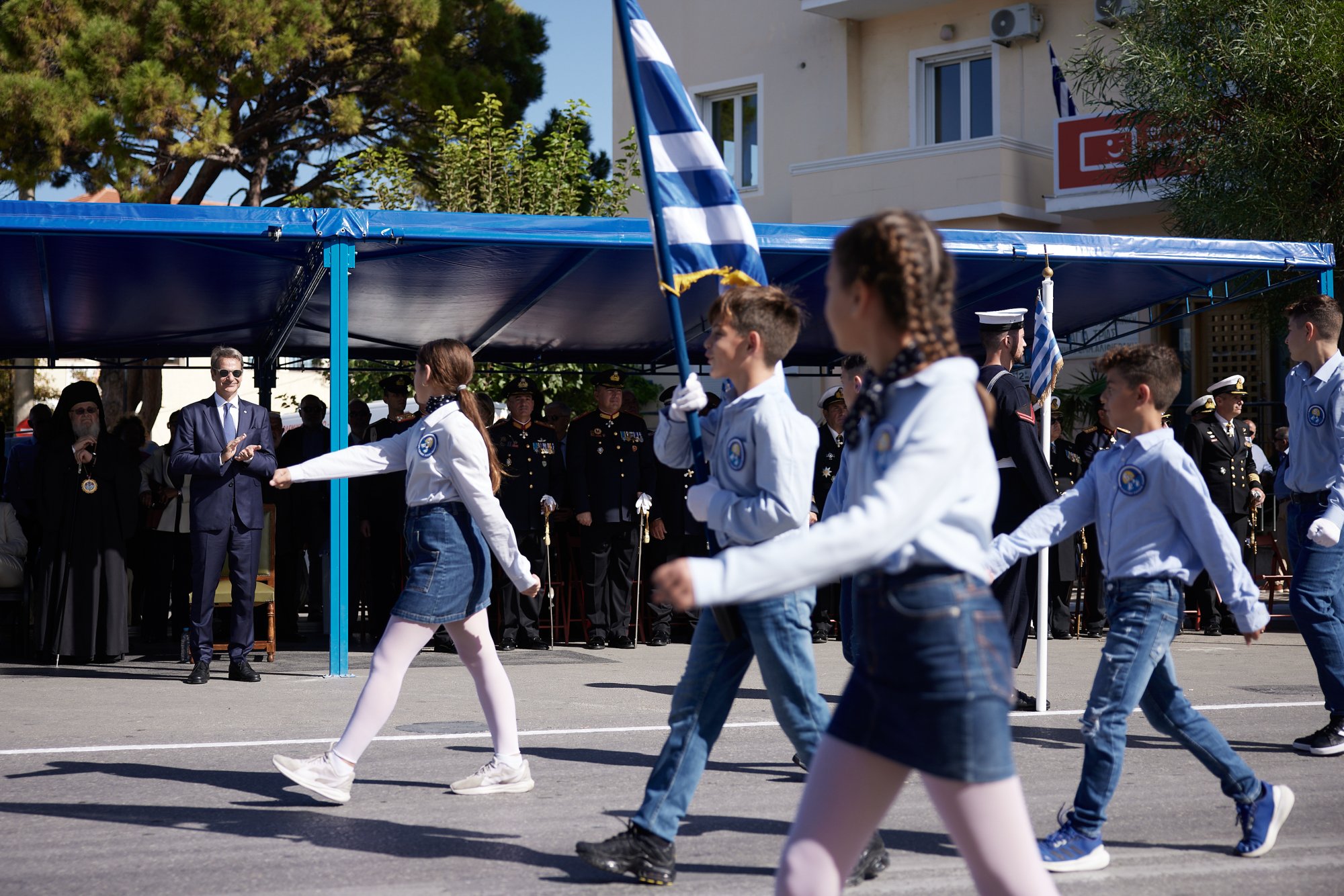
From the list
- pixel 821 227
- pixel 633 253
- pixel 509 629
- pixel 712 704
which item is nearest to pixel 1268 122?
pixel 821 227

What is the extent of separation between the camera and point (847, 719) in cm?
287

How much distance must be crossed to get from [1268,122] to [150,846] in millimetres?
13923

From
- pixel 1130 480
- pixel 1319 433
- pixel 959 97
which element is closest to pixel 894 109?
pixel 959 97

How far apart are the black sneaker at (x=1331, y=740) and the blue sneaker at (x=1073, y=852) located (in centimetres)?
252

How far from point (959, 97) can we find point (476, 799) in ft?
64.8

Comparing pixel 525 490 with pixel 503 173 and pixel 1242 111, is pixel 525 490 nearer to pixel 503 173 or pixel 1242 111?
pixel 503 173

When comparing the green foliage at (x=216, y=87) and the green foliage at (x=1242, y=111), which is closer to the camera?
the green foliage at (x=1242, y=111)

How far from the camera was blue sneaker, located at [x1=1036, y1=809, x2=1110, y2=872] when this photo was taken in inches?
179

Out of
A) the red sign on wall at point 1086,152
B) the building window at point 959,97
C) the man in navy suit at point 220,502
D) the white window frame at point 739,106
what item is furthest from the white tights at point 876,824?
the white window frame at point 739,106

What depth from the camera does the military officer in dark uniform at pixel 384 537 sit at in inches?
472

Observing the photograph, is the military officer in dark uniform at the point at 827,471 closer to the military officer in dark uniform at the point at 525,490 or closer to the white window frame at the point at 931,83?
the military officer in dark uniform at the point at 525,490

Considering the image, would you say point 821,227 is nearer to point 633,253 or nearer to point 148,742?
point 633,253

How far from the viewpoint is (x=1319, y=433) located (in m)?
6.54

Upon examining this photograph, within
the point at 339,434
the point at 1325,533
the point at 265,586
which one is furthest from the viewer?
the point at 265,586
